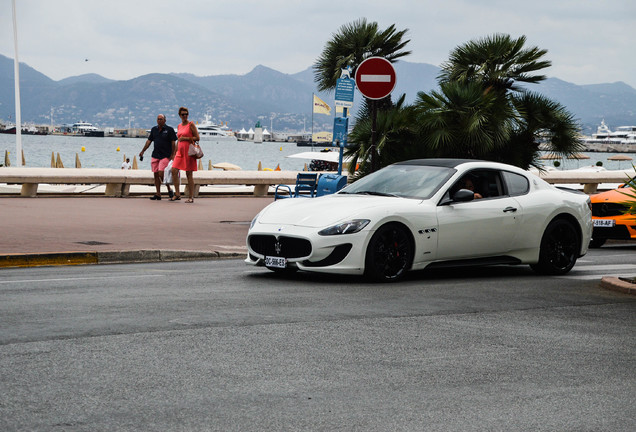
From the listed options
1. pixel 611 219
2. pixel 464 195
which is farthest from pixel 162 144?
pixel 464 195

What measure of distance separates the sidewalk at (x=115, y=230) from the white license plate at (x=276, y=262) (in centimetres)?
296

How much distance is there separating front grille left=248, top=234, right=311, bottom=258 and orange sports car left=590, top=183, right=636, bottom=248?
7.61 m

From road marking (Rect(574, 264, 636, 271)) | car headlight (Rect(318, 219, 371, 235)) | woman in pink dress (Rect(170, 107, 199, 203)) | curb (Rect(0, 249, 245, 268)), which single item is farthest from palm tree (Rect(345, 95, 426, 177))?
car headlight (Rect(318, 219, 371, 235))

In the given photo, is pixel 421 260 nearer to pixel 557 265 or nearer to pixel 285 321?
pixel 557 265

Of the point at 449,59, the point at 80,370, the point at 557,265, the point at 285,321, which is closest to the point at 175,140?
the point at 449,59

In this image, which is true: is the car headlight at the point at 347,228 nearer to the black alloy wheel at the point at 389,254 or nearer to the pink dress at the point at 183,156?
the black alloy wheel at the point at 389,254

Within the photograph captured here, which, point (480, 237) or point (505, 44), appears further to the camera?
point (505, 44)

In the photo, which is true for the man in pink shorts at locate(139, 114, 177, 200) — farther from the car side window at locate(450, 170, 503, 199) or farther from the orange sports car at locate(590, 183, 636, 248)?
the car side window at locate(450, 170, 503, 199)

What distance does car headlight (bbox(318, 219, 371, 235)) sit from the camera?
10031 mm

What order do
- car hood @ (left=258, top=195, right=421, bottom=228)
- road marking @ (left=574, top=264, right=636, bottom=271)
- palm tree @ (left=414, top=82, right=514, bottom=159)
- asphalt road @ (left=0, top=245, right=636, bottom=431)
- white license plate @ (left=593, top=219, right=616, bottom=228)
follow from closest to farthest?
1. asphalt road @ (left=0, top=245, right=636, bottom=431)
2. car hood @ (left=258, top=195, right=421, bottom=228)
3. road marking @ (left=574, top=264, right=636, bottom=271)
4. white license plate @ (left=593, top=219, right=616, bottom=228)
5. palm tree @ (left=414, top=82, right=514, bottom=159)

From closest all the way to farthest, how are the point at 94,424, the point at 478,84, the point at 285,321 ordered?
the point at 94,424
the point at 285,321
the point at 478,84

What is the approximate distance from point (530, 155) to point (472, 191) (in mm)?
9935

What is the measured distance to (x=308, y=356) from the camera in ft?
20.8

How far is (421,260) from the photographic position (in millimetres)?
10609
